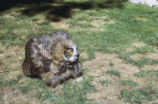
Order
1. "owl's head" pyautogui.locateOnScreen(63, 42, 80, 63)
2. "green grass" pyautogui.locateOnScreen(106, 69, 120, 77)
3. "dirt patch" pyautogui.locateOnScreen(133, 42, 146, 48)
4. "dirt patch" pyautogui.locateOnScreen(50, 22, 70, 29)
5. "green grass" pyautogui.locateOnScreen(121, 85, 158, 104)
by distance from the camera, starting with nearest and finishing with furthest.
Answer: "owl's head" pyautogui.locateOnScreen(63, 42, 80, 63)
"green grass" pyautogui.locateOnScreen(121, 85, 158, 104)
"green grass" pyautogui.locateOnScreen(106, 69, 120, 77)
"dirt patch" pyautogui.locateOnScreen(133, 42, 146, 48)
"dirt patch" pyautogui.locateOnScreen(50, 22, 70, 29)

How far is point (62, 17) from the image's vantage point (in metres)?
6.48

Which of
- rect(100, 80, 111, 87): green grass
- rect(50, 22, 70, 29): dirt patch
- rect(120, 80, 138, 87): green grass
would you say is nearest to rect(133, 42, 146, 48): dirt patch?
rect(120, 80, 138, 87): green grass

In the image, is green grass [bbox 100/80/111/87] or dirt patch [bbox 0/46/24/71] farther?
dirt patch [bbox 0/46/24/71]

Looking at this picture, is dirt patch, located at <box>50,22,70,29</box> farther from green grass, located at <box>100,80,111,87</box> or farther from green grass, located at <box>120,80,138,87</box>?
green grass, located at <box>120,80,138,87</box>

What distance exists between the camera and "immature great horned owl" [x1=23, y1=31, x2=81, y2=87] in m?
3.39

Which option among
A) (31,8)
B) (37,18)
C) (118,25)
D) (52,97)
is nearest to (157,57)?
(118,25)

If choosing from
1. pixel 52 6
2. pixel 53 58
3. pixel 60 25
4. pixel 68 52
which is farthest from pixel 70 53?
pixel 52 6

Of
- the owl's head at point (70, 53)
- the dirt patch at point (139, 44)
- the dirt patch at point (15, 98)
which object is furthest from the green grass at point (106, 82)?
the dirt patch at point (139, 44)

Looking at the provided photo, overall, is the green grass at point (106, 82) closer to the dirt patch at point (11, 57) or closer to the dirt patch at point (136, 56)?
the dirt patch at point (136, 56)

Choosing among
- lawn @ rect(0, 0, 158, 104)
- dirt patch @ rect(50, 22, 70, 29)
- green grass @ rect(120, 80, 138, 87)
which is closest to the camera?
lawn @ rect(0, 0, 158, 104)

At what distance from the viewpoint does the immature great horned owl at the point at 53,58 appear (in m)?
3.39

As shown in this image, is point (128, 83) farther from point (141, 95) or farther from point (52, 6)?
point (52, 6)

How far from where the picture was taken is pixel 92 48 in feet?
16.3

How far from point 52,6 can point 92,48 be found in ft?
9.32
